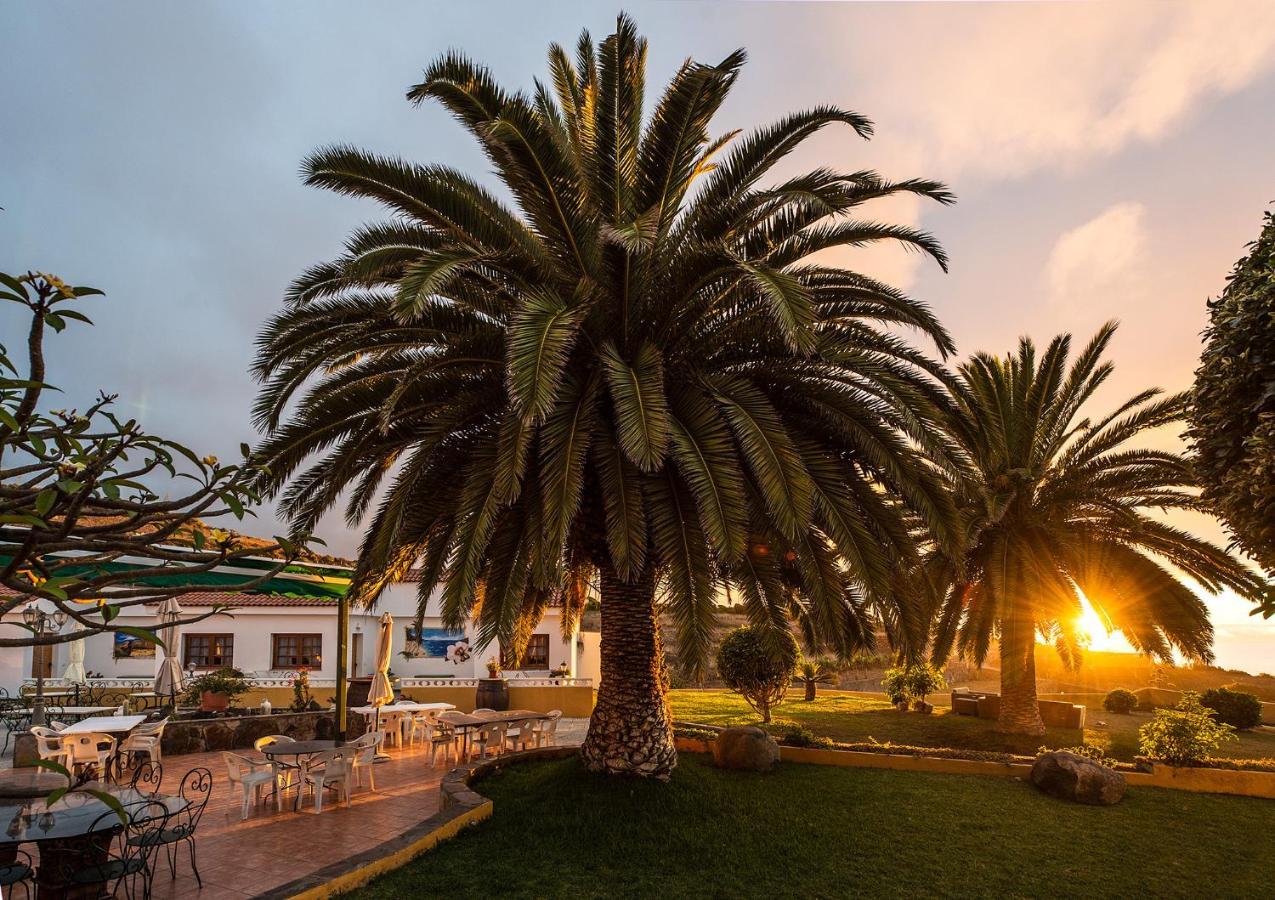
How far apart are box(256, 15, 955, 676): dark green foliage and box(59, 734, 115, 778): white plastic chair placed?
4.64 m

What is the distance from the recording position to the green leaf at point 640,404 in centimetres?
711

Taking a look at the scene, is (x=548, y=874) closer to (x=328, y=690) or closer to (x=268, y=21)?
(x=268, y=21)

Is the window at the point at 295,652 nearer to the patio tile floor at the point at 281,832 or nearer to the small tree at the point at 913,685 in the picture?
the patio tile floor at the point at 281,832

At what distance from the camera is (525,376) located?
668 centimetres

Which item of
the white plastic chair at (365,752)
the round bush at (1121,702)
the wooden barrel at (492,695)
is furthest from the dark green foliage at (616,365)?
the round bush at (1121,702)

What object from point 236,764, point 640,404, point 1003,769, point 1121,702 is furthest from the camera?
point 1121,702

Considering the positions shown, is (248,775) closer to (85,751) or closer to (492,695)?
(85,751)

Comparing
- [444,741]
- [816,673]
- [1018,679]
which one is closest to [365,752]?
[444,741]

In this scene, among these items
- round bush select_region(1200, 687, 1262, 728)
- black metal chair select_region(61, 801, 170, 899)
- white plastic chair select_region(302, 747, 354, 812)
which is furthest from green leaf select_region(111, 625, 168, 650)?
round bush select_region(1200, 687, 1262, 728)

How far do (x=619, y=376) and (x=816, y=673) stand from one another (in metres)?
27.1

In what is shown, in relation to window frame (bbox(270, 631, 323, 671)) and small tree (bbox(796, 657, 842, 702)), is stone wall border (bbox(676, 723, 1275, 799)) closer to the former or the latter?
small tree (bbox(796, 657, 842, 702))

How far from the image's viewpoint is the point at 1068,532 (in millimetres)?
15992

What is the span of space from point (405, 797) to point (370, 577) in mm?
3491

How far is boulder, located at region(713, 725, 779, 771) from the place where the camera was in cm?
1171
